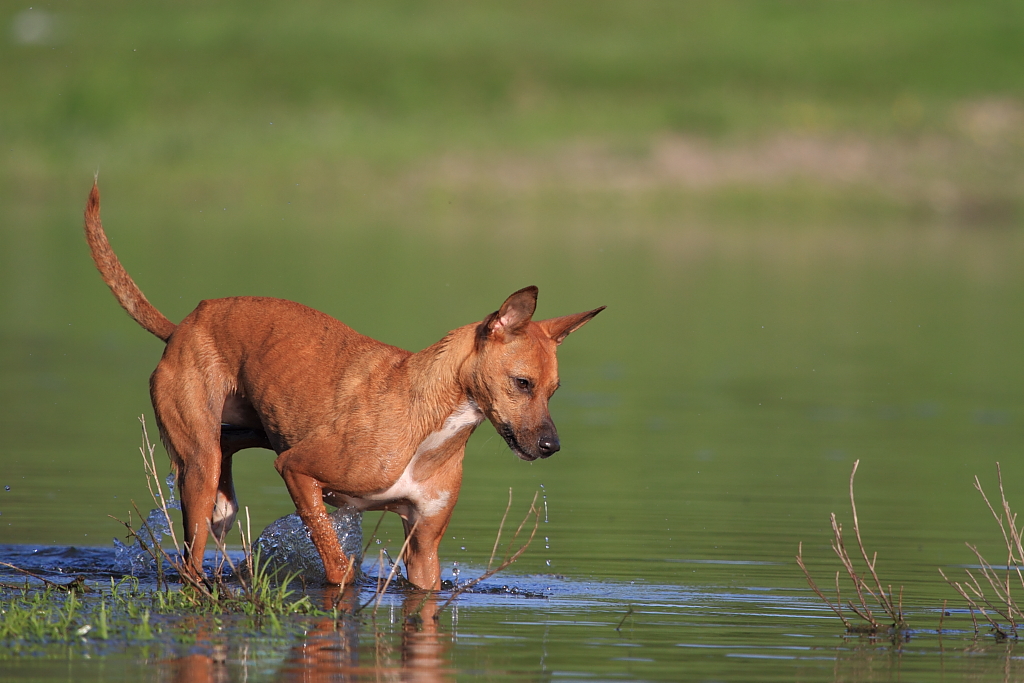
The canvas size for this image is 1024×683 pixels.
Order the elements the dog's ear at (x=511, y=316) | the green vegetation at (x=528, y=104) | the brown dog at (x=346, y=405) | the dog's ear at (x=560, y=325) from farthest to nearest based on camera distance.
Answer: the green vegetation at (x=528, y=104) < the dog's ear at (x=560, y=325) < the brown dog at (x=346, y=405) < the dog's ear at (x=511, y=316)

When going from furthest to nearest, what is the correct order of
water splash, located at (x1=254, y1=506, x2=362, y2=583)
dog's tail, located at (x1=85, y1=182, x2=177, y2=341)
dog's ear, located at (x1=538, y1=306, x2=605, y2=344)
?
dog's tail, located at (x1=85, y1=182, x2=177, y2=341), water splash, located at (x1=254, y1=506, x2=362, y2=583), dog's ear, located at (x1=538, y1=306, x2=605, y2=344)

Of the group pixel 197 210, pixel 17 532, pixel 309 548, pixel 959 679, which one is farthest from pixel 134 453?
pixel 197 210

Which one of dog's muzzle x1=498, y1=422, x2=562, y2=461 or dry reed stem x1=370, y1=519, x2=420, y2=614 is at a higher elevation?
dog's muzzle x1=498, y1=422, x2=562, y2=461

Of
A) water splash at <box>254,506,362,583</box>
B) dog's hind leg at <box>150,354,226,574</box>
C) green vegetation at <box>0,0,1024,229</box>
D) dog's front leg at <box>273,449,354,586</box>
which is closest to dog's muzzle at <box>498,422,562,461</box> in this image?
dog's front leg at <box>273,449,354,586</box>

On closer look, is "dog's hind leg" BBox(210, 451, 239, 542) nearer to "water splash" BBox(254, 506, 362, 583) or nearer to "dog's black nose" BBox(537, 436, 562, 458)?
"water splash" BBox(254, 506, 362, 583)

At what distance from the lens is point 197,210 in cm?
4450

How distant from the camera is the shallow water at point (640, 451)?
319 inches

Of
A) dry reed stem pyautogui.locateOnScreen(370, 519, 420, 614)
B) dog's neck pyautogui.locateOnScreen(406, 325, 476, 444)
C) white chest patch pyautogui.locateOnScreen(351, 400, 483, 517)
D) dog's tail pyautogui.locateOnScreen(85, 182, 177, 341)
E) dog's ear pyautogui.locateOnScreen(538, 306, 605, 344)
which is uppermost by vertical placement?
dog's tail pyautogui.locateOnScreen(85, 182, 177, 341)

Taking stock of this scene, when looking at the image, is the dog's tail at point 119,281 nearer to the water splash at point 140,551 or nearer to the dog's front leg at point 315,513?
the water splash at point 140,551

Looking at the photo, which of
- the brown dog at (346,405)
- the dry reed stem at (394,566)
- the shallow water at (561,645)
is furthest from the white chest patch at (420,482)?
the shallow water at (561,645)

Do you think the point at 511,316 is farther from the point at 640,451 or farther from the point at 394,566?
the point at 640,451

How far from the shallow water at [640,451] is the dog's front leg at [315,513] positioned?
15.3 inches

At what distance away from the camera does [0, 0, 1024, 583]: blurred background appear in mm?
13828

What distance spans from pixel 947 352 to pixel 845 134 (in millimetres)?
27634
